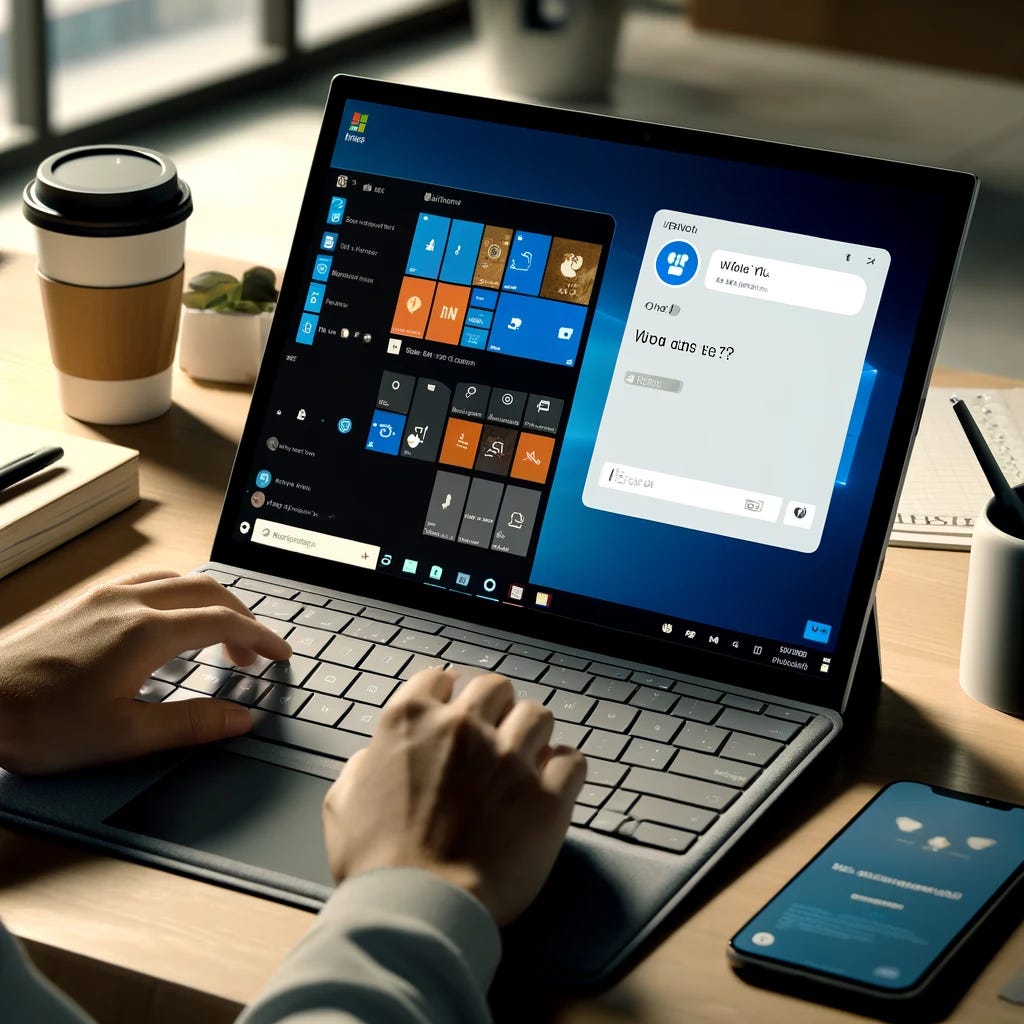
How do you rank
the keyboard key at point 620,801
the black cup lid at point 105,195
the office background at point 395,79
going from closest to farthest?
the keyboard key at point 620,801
the black cup lid at point 105,195
the office background at point 395,79

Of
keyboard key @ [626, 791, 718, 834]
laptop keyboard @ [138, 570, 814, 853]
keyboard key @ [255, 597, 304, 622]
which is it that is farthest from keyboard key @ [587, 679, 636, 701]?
keyboard key @ [255, 597, 304, 622]

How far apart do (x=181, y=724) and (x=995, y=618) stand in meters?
0.51

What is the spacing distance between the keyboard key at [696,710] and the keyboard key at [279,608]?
267mm

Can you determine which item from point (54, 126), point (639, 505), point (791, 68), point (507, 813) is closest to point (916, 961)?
point (507, 813)

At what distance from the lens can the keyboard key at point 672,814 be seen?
82 cm

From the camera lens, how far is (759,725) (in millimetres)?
908

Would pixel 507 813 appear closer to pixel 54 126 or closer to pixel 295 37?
pixel 54 126

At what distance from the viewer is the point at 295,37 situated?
5.34m

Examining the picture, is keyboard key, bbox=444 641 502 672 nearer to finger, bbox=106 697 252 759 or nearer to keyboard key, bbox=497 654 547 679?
keyboard key, bbox=497 654 547 679

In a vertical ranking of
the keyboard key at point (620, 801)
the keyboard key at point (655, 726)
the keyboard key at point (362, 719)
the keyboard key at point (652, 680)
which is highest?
the keyboard key at point (620, 801)

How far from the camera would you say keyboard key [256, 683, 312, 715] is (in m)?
0.91

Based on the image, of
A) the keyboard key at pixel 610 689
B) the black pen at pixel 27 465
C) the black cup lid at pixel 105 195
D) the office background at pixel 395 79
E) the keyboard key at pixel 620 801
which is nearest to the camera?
the keyboard key at pixel 620 801

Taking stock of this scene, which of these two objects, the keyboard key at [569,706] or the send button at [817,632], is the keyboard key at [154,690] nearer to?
the keyboard key at [569,706]

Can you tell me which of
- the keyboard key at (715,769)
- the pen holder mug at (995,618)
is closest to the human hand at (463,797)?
the keyboard key at (715,769)
